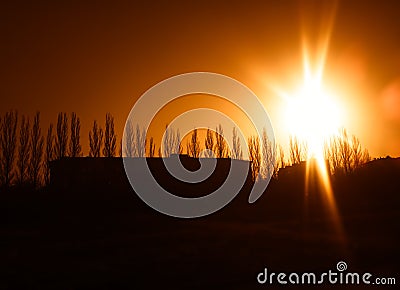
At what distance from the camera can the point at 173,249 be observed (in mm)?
14375

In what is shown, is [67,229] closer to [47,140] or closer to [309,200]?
[47,140]

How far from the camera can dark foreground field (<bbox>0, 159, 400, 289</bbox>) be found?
1062cm

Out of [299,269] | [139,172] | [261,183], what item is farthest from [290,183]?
[299,269]

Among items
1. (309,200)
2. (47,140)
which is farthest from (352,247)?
(47,140)

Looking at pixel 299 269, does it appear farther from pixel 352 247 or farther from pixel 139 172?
pixel 139 172

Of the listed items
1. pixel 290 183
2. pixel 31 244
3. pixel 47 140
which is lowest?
pixel 31 244

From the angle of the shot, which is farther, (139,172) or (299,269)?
(139,172)

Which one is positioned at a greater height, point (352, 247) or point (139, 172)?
point (139, 172)

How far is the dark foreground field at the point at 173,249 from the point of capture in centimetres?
1062

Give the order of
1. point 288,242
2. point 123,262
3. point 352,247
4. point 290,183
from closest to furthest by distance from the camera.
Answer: point 123,262
point 352,247
point 288,242
point 290,183

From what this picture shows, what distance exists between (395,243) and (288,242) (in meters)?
4.45

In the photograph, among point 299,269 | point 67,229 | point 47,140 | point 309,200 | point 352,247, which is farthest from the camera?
point 47,140

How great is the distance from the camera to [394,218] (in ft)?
73.5

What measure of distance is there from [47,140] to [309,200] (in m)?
26.4
